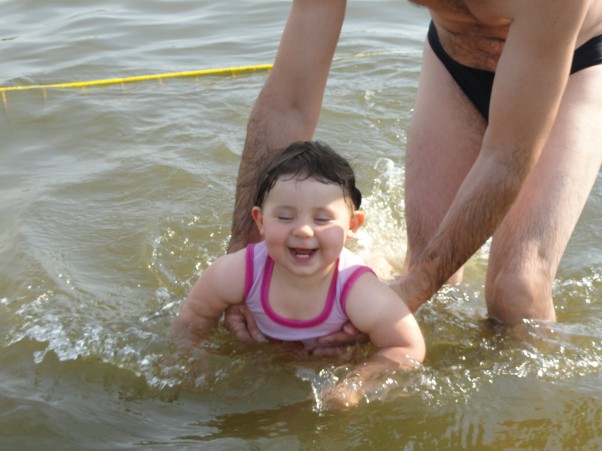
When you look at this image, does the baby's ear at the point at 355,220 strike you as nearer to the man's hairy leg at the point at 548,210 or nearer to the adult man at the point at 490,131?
the adult man at the point at 490,131

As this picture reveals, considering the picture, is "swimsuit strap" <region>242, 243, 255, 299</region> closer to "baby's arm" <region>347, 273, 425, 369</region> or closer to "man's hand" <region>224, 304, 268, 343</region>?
"man's hand" <region>224, 304, 268, 343</region>

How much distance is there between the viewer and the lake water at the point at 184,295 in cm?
336

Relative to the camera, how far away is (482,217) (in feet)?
12.0

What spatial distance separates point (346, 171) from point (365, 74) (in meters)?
4.41

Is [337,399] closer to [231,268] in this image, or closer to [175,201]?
[231,268]

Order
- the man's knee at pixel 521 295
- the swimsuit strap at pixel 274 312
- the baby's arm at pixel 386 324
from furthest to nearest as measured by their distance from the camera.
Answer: the man's knee at pixel 521 295 < the swimsuit strap at pixel 274 312 < the baby's arm at pixel 386 324

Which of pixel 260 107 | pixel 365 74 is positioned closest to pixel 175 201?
pixel 260 107

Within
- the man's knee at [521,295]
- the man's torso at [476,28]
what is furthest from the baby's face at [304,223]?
the man's torso at [476,28]

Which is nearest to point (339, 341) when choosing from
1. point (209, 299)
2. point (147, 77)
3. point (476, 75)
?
point (209, 299)

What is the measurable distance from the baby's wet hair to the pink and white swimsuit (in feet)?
0.80

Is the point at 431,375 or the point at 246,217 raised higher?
the point at 246,217

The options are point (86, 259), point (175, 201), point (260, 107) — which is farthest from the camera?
point (175, 201)

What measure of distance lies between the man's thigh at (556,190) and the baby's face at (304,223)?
0.79m

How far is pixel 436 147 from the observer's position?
174 inches
